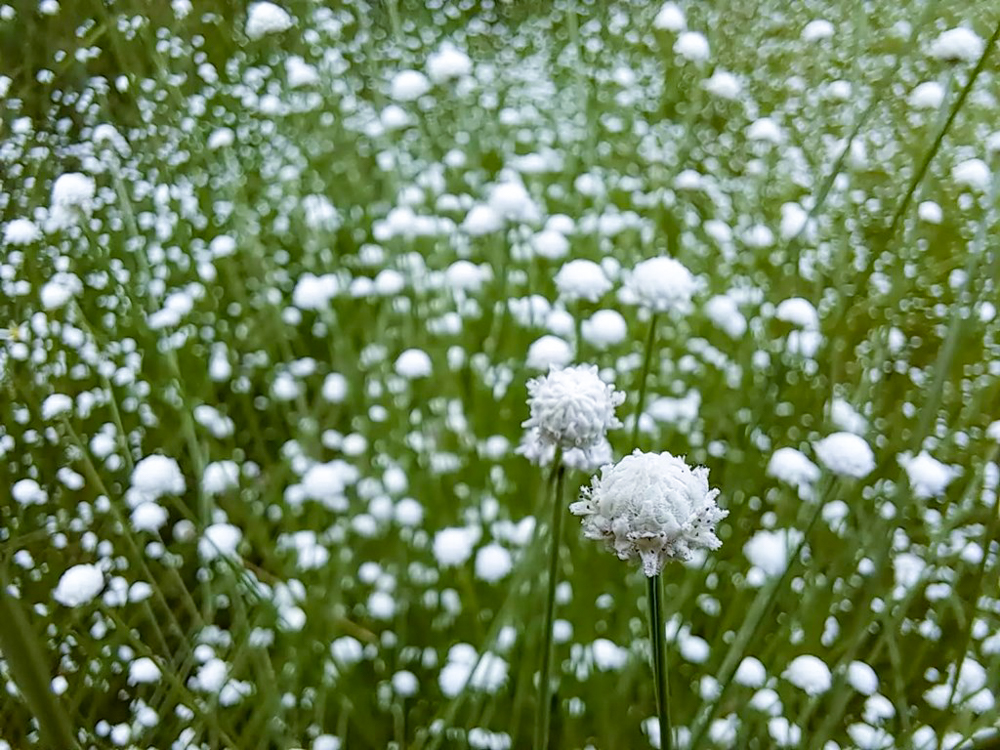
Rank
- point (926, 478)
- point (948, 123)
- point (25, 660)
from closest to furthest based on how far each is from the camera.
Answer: point (25, 660), point (948, 123), point (926, 478)

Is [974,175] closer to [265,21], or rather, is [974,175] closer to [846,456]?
[846,456]

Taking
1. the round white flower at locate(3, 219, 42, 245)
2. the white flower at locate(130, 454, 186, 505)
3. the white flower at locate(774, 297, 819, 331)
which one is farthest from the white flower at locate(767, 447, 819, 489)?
the round white flower at locate(3, 219, 42, 245)

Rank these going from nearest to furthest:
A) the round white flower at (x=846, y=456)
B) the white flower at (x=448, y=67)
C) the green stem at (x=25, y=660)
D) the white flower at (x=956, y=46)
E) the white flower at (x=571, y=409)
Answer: the green stem at (x=25, y=660), the white flower at (x=571, y=409), the round white flower at (x=846, y=456), the white flower at (x=956, y=46), the white flower at (x=448, y=67)

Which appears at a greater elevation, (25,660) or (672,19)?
(672,19)

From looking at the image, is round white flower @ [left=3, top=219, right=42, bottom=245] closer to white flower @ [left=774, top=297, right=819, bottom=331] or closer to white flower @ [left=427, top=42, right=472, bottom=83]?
white flower @ [left=427, top=42, right=472, bottom=83]

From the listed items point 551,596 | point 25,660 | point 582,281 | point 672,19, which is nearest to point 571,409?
point 551,596

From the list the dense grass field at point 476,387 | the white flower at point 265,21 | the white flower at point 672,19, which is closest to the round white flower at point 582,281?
the dense grass field at point 476,387

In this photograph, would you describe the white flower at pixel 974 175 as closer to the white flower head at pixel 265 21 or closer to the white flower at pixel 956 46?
the white flower at pixel 956 46
